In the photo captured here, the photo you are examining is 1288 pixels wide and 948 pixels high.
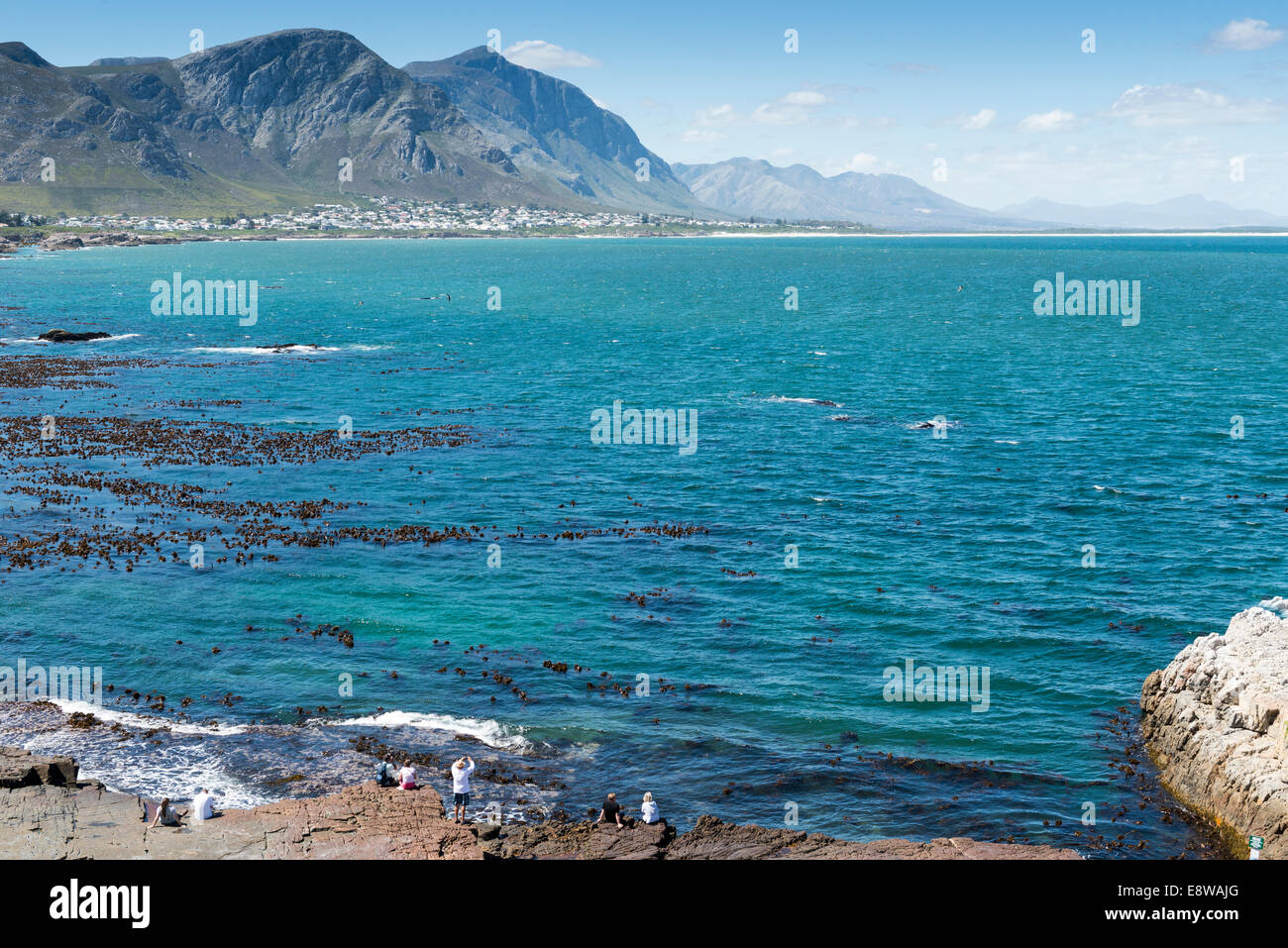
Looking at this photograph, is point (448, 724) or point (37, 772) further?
point (448, 724)

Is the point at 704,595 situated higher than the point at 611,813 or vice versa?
the point at 704,595

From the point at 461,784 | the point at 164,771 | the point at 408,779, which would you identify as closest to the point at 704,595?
the point at 461,784

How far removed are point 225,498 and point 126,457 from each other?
14977 mm

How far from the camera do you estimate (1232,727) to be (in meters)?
35.1

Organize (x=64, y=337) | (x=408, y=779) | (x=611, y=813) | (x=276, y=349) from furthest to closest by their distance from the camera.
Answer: (x=276, y=349), (x=64, y=337), (x=408, y=779), (x=611, y=813)

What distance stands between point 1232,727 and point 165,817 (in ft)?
113

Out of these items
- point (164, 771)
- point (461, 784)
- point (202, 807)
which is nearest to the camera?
point (202, 807)

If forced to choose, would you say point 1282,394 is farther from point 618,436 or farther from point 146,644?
point 146,644

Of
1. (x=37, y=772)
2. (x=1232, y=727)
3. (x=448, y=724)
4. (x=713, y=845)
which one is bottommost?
(x=713, y=845)

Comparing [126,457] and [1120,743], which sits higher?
[126,457]

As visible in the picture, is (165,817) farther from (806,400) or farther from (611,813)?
(806,400)

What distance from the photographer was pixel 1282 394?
10212cm

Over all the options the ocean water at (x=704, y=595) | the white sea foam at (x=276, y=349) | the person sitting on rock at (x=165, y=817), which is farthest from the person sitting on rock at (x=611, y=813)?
the white sea foam at (x=276, y=349)
